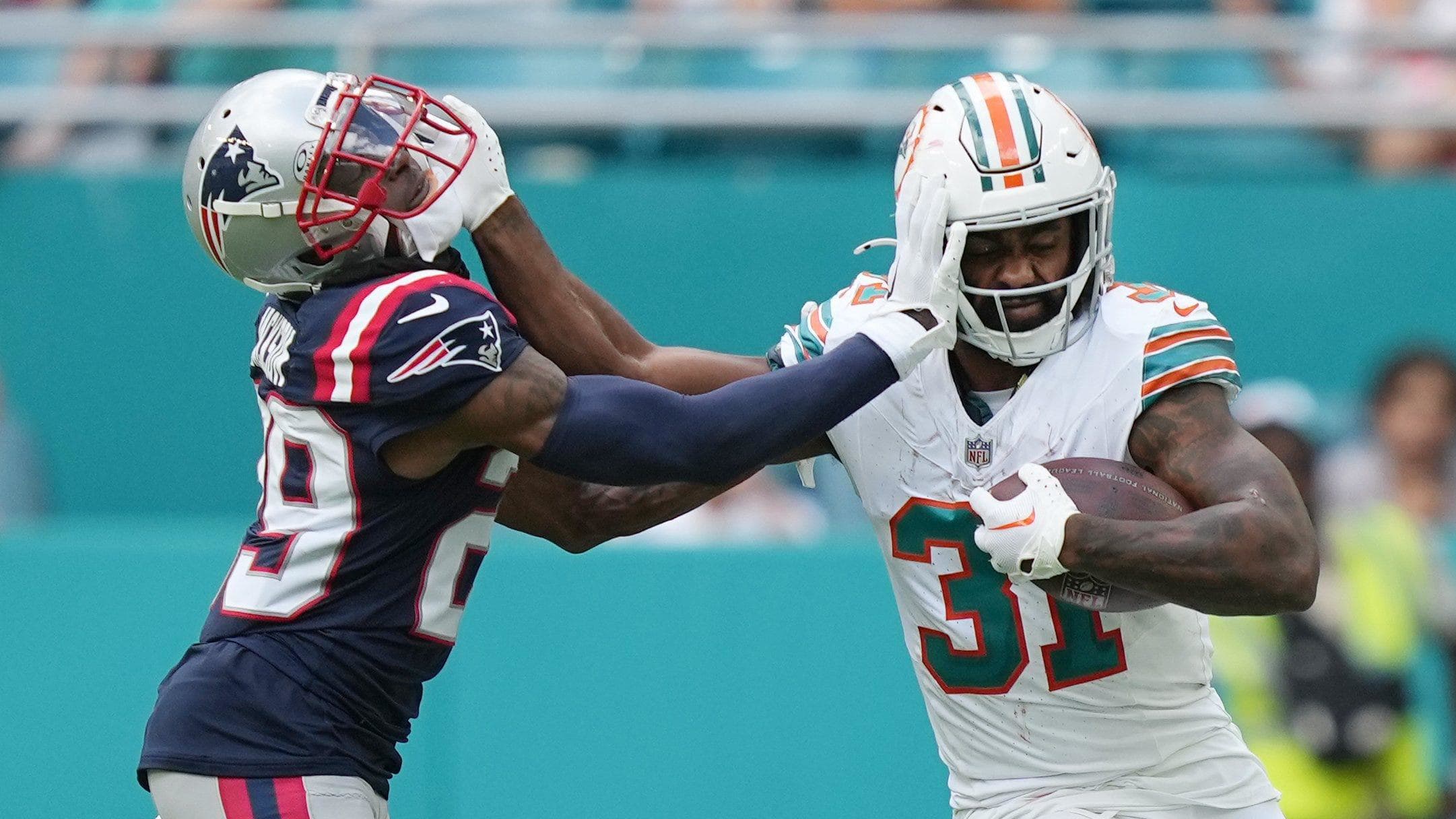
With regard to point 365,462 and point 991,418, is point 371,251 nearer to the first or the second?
point 365,462

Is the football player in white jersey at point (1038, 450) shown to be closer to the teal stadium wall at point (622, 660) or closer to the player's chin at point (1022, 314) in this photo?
the player's chin at point (1022, 314)

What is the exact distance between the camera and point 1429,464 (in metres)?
5.33

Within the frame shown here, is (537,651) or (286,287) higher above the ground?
(286,287)

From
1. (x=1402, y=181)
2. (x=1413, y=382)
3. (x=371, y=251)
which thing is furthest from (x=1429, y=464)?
(x=371, y=251)

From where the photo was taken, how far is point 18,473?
5.68m

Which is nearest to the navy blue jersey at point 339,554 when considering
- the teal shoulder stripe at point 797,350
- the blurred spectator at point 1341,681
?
the teal shoulder stripe at point 797,350

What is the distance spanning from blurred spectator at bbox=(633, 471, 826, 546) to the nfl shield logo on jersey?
2192 millimetres

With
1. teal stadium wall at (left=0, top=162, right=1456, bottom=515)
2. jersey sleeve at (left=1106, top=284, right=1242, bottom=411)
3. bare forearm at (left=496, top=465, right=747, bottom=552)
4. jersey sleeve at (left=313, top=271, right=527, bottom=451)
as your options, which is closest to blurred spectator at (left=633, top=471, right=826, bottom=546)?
teal stadium wall at (left=0, top=162, right=1456, bottom=515)

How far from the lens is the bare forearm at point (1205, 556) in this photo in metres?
2.76

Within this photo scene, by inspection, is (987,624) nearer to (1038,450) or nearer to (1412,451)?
(1038,450)

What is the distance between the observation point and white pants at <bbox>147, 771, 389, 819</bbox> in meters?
2.91

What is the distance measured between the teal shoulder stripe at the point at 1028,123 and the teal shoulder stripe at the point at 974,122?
72 mm

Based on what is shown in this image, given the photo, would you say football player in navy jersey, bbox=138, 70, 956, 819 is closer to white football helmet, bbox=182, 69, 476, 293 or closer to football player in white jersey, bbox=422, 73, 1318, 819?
white football helmet, bbox=182, 69, 476, 293

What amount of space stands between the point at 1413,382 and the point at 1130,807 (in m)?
2.79
